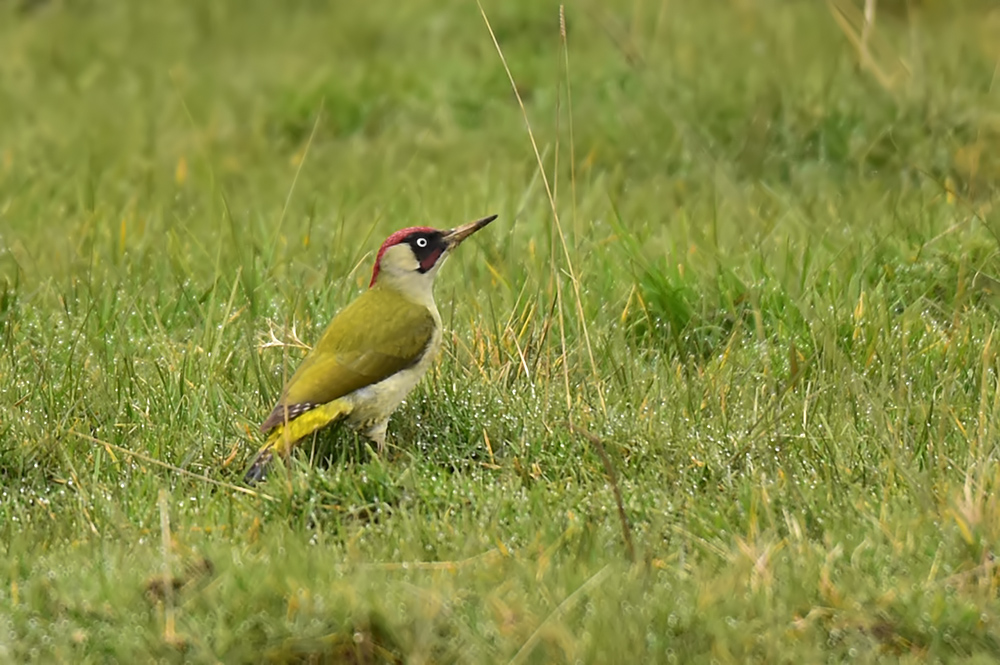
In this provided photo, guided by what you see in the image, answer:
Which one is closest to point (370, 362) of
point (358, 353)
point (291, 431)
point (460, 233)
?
point (358, 353)

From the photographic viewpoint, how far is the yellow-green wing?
4.31 meters

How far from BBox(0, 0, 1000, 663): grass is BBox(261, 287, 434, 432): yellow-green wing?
204 millimetres

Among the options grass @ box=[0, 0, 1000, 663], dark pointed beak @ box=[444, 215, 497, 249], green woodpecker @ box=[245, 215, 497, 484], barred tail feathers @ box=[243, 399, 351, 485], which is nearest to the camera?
grass @ box=[0, 0, 1000, 663]

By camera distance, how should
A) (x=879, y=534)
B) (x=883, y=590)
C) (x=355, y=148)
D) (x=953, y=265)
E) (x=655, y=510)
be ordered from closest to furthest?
(x=883, y=590)
(x=879, y=534)
(x=655, y=510)
(x=953, y=265)
(x=355, y=148)

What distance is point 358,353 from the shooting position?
4.44 meters

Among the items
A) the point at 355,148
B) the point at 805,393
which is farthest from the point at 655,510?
the point at 355,148

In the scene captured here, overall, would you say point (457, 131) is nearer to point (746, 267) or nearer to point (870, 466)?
point (746, 267)

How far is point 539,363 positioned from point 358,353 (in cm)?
64

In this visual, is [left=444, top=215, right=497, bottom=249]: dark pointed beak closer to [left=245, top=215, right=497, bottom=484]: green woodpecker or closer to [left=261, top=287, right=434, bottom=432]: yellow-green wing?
[left=245, top=215, right=497, bottom=484]: green woodpecker

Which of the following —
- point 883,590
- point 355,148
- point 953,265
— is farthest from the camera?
point 355,148

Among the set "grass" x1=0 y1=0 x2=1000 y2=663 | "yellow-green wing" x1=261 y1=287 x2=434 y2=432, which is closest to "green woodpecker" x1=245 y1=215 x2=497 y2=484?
"yellow-green wing" x1=261 y1=287 x2=434 y2=432

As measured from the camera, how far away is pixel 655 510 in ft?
12.8

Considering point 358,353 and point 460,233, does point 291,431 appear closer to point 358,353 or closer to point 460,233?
point 358,353

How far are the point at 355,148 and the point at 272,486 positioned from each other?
4335mm
